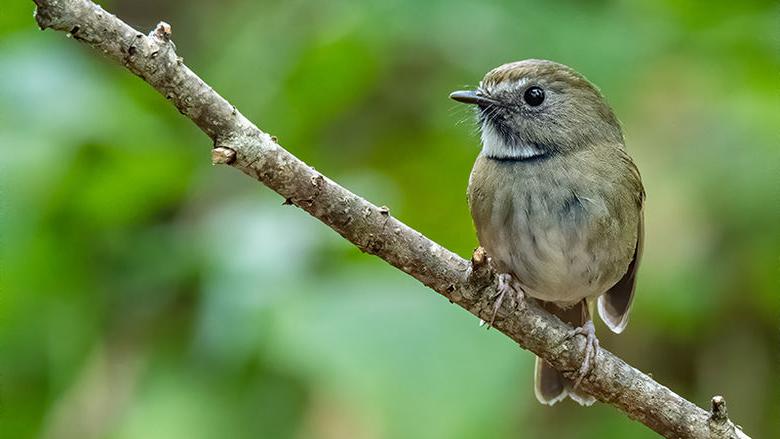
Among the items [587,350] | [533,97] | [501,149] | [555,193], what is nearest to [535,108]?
[533,97]

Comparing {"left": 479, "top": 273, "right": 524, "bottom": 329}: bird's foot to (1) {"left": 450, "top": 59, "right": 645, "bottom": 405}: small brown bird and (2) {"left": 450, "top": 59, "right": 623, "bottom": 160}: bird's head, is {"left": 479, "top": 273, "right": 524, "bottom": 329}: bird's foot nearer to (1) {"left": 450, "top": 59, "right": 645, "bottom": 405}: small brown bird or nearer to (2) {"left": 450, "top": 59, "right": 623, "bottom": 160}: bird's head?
(1) {"left": 450, "top": 59, "right": 645, "bottom": 405}: small brown bird

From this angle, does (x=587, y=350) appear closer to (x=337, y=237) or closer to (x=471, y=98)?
(x=471, y=98)

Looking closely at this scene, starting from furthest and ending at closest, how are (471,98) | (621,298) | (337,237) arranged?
(337,237) < (621,298) < (471,98)

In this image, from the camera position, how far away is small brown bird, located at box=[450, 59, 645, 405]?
366 cm

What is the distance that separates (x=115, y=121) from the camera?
173 inches

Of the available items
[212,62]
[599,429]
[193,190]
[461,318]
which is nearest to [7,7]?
[212,62]

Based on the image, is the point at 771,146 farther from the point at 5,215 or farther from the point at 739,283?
the point at 5,215

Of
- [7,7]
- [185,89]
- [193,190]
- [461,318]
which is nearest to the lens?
[185,89]

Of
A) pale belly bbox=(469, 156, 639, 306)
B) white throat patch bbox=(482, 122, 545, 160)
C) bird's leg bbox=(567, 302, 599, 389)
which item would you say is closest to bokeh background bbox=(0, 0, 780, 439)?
white throat patch bbox=(482, 122, 545, 160)

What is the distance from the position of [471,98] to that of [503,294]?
1018 millimetres

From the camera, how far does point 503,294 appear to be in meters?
3.12

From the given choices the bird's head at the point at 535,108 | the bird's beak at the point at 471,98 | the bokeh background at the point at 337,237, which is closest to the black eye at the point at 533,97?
the bird's head at the point at 535,108

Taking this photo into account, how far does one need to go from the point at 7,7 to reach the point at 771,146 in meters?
3.40

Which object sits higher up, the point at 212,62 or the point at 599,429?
the point at 212,62
